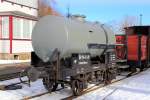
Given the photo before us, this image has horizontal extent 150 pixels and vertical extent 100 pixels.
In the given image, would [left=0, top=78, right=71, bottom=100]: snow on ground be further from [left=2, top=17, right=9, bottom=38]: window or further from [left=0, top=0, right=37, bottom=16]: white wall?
[left=0, top=0, right=37, bottom=16]: white wall

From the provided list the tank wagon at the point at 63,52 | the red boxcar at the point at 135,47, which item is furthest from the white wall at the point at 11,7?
the tank wagon at the point at 63,52

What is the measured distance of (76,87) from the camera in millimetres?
13039

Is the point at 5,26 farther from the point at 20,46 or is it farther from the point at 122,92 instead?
the point at 122,92

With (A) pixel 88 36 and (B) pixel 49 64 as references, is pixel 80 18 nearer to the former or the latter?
(A) pixel 88 36

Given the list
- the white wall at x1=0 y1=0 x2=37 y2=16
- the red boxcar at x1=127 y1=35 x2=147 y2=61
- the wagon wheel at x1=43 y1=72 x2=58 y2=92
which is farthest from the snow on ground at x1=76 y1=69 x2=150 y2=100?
the white wall at x1=0 y1=0 x2=37 y2=16

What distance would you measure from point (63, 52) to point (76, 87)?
152 cm

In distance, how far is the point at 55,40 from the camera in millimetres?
12320

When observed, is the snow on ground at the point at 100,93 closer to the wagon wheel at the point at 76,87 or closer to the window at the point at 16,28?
the wagon wheel at the point at 76,87

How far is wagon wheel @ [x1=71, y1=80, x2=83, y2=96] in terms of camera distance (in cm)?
1287

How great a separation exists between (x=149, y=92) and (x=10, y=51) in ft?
64.4

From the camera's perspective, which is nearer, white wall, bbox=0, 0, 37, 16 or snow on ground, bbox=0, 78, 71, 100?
snow on ground, bbox=0, 78, 71, 100

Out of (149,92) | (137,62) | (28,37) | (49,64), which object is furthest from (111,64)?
(28,37)

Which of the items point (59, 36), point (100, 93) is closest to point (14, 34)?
point (100, 93)

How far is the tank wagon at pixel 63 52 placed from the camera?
12279 mm
